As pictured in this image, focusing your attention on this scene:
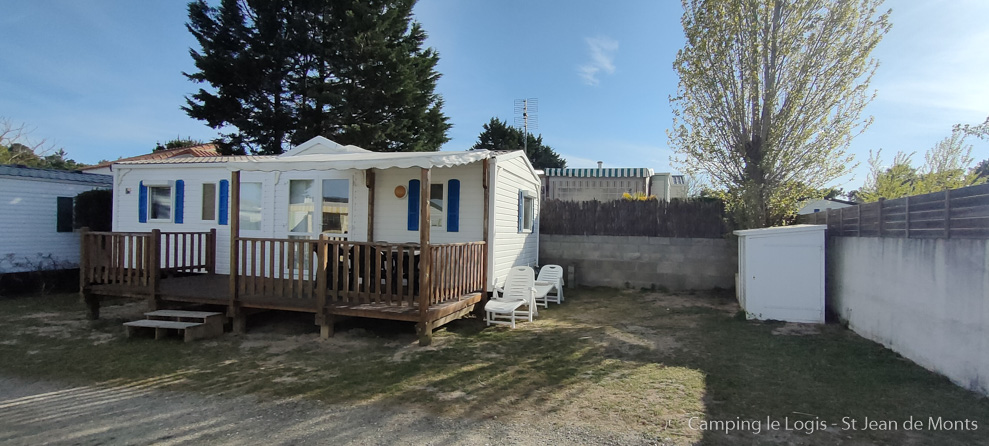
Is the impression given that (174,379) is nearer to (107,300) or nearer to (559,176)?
(107,300)

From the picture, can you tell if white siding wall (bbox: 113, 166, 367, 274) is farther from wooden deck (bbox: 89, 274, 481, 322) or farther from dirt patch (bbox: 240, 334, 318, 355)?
dirt patch (bbox: 240, 334, 318, 355)

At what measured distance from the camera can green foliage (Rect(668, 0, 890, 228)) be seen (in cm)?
827

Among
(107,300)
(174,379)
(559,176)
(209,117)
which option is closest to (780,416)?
(174,379)

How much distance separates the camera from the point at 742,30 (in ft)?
28.3

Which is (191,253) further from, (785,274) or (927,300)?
(927,300)

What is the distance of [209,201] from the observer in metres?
9.12

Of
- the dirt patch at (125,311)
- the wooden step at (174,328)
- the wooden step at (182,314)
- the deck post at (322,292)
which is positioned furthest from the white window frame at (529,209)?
the dirt patch at (125,311)

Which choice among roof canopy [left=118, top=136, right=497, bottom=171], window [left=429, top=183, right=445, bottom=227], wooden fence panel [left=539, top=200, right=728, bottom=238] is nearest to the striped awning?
wooden fence panel [left=539, top=200, right=728, bottom=238]

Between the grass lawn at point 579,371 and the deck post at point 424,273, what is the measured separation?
258mm

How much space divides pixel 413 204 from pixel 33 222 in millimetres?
8460

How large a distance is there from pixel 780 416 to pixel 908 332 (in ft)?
7.55

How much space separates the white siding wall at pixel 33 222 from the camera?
31.5ft

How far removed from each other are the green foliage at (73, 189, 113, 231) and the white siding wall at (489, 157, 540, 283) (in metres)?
8.90

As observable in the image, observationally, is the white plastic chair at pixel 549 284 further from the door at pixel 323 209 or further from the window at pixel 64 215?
the window at pixel 64 215
